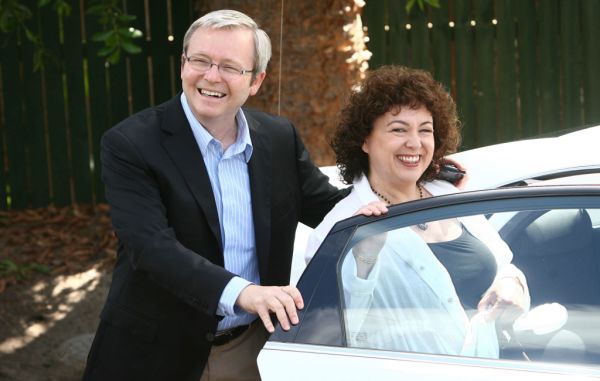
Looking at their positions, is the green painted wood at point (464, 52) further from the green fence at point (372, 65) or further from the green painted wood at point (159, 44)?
the green painted wood at point (159, 44)

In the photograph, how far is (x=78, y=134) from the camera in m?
8.54

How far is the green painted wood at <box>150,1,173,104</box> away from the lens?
852 centimetres

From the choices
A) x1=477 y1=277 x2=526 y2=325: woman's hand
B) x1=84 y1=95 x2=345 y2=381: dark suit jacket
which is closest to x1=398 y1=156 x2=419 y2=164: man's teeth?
x1=84 y1=95 x2=345 y2=381: dark suit jacket

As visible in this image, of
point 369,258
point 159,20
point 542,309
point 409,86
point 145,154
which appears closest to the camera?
point 542,309

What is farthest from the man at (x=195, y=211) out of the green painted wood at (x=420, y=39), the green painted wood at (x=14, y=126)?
the green painted wood at (x=420, y=39)

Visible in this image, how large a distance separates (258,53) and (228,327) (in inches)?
32.7

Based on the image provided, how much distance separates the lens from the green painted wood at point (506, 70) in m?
8.84

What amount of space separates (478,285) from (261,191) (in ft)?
2.67

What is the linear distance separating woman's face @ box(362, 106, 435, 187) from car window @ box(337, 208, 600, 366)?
56cm

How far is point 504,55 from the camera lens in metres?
8.86

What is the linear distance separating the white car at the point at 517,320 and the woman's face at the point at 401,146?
0.52 meters

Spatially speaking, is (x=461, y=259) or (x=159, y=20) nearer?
(x=461, y=259)

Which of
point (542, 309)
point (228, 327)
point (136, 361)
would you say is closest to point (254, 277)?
point (228, 327)

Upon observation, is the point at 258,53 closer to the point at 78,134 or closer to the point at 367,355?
the point at 367,355
